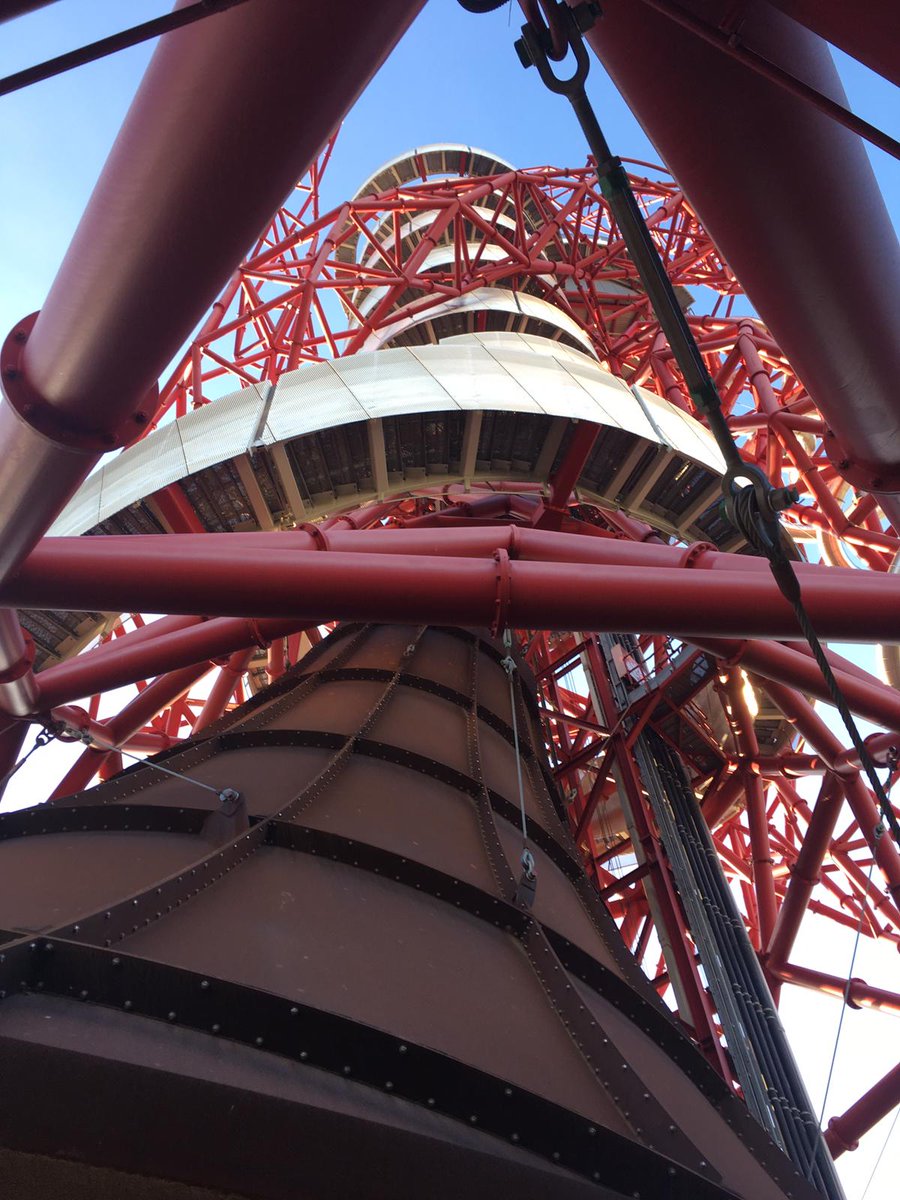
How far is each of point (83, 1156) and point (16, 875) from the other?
2.67 meters

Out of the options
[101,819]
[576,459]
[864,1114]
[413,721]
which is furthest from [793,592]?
[864,1114]

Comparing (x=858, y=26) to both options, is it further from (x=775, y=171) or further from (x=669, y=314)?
(x=669, y=314)

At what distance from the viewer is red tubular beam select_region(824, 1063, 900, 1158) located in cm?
1001

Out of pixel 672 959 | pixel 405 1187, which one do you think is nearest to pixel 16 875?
pixel 405 1187

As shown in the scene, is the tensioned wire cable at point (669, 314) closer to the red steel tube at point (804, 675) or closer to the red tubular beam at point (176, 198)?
the red tubular beam at point (176, 198)

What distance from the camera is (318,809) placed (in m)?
6.22

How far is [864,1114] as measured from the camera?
33.0ft

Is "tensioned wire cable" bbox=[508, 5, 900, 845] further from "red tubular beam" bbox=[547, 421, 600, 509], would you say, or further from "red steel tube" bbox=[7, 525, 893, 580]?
"red tubular beam" bbox=[547, 421, 600, 509]

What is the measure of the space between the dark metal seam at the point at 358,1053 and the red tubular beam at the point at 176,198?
2354mm

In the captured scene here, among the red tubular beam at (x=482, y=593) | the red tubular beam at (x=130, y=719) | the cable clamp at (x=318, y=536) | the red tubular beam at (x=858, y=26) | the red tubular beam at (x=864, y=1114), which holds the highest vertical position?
the red tubular beam at (x=130, y=719)

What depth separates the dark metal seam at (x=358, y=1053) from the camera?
353 cm

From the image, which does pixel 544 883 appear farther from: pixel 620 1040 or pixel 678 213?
pixel 678 213

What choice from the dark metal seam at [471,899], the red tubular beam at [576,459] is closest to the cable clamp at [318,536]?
the dark metal seam at [471,899]

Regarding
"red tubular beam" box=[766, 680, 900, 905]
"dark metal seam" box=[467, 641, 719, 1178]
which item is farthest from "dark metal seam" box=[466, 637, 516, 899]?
"red tubular beam" box=[766, 680, 900, 905]
